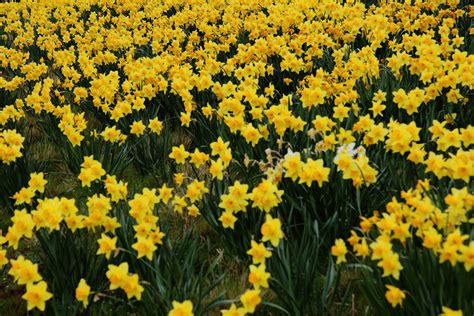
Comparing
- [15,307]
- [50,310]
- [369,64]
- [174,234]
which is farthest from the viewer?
[369,64]

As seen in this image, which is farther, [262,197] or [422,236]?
[262,197]

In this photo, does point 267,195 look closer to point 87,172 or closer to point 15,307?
point 87,172

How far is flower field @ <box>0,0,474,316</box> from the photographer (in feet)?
7.47

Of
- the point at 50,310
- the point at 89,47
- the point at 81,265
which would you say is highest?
the point at 89,47

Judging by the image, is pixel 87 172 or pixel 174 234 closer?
pixel 87 172

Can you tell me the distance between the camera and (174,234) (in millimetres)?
3523

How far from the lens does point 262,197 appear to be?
8.86ft

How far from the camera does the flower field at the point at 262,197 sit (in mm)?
2275

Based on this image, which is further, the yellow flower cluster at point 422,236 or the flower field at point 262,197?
the flower field at point 262,197

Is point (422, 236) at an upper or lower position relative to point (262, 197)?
lower

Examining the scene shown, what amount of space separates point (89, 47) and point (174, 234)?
5161 mm

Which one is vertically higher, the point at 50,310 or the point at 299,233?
the point at 299,233

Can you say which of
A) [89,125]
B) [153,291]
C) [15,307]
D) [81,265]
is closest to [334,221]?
[153,291]

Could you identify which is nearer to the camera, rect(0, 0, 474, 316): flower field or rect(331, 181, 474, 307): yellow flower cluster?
rect(331, 181, 474, 307): yellow flower cluster
